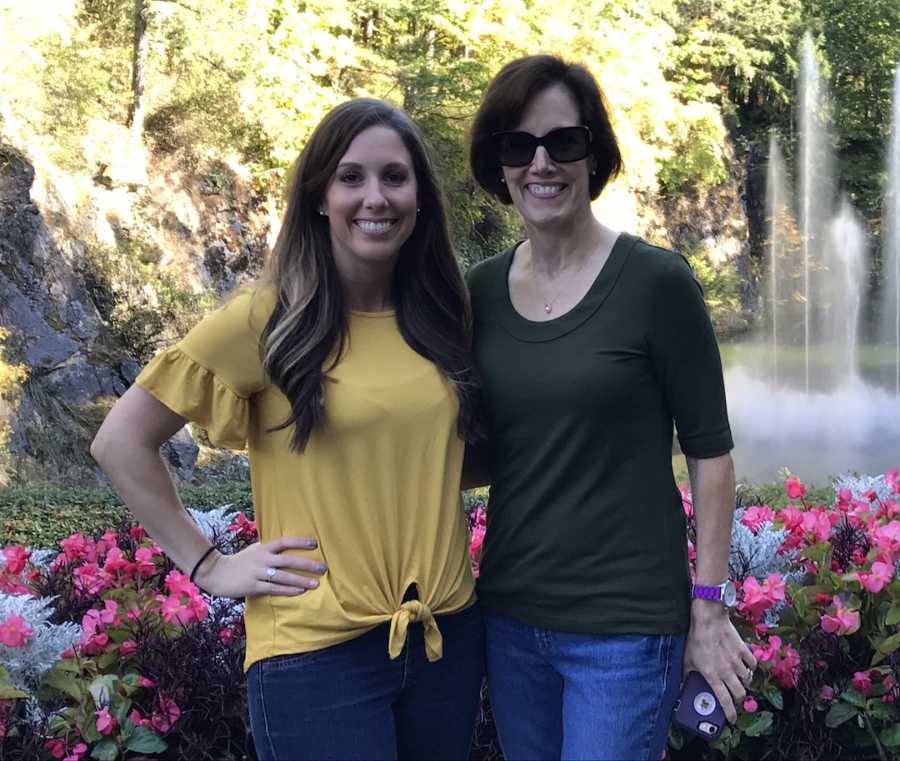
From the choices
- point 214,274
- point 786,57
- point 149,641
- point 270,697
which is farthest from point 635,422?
point 786,57

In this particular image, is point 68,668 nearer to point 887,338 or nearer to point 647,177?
point 647,177

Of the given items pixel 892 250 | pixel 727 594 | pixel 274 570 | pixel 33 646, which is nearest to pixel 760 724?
pixel 727 594

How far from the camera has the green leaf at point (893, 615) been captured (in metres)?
2.40

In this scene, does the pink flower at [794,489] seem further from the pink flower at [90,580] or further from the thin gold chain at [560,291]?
the pink flower at [90,580]

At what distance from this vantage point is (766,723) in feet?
7.64

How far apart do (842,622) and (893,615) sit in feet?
0.39

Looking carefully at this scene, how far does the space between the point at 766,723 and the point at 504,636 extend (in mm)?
887

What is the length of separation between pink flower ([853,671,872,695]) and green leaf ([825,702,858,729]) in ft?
0.15

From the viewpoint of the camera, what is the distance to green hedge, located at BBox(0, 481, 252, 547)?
15.8ft

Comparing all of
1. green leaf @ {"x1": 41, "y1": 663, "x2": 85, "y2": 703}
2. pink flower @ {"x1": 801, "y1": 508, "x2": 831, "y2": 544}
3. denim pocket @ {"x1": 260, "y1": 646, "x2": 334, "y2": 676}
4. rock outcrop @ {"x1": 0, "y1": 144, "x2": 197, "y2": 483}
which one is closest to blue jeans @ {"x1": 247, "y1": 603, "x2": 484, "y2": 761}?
denim pocket @ {"x1": 260, "y1": 646, "x2": 334, "y2": 676}

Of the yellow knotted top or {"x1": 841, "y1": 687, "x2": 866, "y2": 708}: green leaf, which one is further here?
{"x1": 841, "y1": 687, "x2": 866, "y2": 708}: green leaf

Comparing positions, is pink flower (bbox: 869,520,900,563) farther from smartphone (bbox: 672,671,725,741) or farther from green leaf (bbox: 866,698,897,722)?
smartphone (bbox: 672,671,725,741)

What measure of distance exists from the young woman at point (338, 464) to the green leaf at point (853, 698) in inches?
42.7

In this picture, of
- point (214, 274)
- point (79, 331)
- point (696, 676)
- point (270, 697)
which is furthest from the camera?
point (214, 274)
